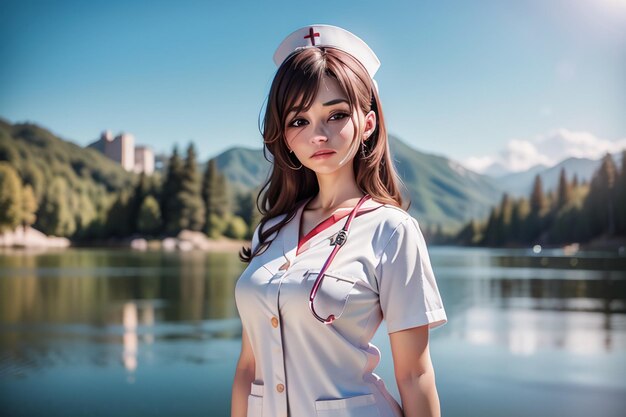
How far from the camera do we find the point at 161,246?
50.0m

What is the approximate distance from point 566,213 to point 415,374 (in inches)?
1967

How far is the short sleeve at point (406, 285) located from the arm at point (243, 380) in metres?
0.34

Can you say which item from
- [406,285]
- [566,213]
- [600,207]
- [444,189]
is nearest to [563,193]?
[566,213]

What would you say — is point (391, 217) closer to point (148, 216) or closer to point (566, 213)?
point (148, 216)

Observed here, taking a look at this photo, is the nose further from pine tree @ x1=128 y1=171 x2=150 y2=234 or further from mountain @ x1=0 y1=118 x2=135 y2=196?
pine tree @ x1=128 y1=171 x2=150 y2=234

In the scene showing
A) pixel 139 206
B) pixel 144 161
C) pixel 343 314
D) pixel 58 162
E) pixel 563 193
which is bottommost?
pixel 343 314

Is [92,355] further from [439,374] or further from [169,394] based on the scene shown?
[439,374]

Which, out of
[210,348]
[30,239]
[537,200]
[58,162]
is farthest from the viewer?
[537,200]

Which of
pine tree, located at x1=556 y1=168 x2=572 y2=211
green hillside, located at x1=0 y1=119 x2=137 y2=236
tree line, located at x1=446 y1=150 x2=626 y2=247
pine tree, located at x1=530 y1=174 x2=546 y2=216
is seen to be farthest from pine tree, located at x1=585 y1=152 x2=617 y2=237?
green hillside, located at x1=0 y1=119 x2=137 y2=236

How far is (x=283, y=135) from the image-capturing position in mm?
1534

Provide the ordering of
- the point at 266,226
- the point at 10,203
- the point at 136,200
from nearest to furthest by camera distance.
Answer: the point at 266,226 → the point at 10,203 → the point at 136,200

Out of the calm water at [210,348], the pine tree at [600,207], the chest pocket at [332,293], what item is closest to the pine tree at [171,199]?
the calm water at [210,348]

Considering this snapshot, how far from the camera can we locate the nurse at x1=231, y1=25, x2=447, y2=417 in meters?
1.29

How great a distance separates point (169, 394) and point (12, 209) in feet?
120
